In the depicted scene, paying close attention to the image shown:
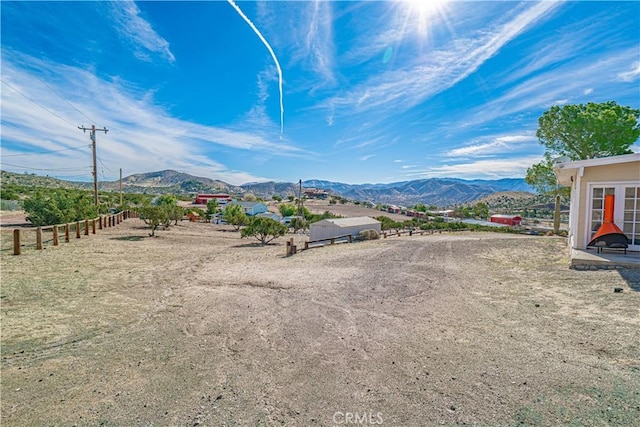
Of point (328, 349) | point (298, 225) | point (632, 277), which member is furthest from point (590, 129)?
point (298, 225)

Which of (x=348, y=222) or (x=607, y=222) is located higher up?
(x=607, y=222)

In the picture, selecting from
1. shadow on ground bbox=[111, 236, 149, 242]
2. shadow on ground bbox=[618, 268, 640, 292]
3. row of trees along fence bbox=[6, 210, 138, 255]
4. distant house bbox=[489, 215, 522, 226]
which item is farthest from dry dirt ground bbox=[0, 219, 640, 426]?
distant house bbox=[489, 215, 522, 226]

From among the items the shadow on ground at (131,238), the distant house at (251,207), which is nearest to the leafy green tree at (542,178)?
the shadow on ground at (131,238)

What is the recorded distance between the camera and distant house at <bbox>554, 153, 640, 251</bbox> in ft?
28.3

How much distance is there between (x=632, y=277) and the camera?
21.6ft

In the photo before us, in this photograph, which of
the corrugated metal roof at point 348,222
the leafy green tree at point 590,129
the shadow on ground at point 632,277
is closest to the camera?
the shadow on ground at point 632,277

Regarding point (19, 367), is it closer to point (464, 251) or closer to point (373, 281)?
point (373, 281)

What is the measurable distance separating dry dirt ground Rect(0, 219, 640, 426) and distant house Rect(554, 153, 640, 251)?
225 centimetres

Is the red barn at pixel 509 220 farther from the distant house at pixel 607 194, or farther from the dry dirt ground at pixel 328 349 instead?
the dry dirt ground at pixel 328 349

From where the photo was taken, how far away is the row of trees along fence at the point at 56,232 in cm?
1244

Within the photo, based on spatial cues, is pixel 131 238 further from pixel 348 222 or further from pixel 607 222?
pixel 607 222

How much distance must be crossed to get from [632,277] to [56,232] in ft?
65.4

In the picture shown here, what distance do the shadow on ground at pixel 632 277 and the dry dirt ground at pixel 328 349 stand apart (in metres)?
0.10

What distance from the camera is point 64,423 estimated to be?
3143 mm
